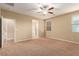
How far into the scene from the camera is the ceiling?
3.15 metres

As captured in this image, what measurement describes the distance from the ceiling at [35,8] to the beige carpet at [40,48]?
89 cm

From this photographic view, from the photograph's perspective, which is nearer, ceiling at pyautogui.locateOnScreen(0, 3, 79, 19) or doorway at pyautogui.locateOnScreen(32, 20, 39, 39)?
ceiling at pyautogui.locateOnScreen(0, 3, 79, 19)

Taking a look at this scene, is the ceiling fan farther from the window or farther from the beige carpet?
the beige carpet

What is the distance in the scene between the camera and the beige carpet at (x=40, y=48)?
3.25 metres

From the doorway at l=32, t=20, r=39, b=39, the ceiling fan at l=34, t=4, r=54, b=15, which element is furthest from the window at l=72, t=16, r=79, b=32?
the doorway at l=32, t=20, r=39, b=39

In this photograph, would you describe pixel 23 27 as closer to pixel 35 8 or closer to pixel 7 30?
pixel 7 30

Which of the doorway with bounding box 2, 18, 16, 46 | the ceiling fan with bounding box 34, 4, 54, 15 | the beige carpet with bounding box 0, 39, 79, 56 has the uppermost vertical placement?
the ceiling fan with bounding box 34, 4, 54, 15

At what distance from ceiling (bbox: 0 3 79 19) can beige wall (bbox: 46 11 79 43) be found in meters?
0.17

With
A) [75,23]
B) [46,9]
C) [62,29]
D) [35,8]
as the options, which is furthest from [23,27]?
[75,23]

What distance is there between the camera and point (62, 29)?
3.54 metres

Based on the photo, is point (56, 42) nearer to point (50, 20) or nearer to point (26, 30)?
point (50, 20)

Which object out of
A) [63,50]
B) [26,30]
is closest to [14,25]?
[26,30]

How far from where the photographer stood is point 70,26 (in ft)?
11.1

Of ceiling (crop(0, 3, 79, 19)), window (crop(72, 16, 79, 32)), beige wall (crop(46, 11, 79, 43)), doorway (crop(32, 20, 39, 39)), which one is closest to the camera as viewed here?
ceiling (crop(0, 3, 79, 19))
